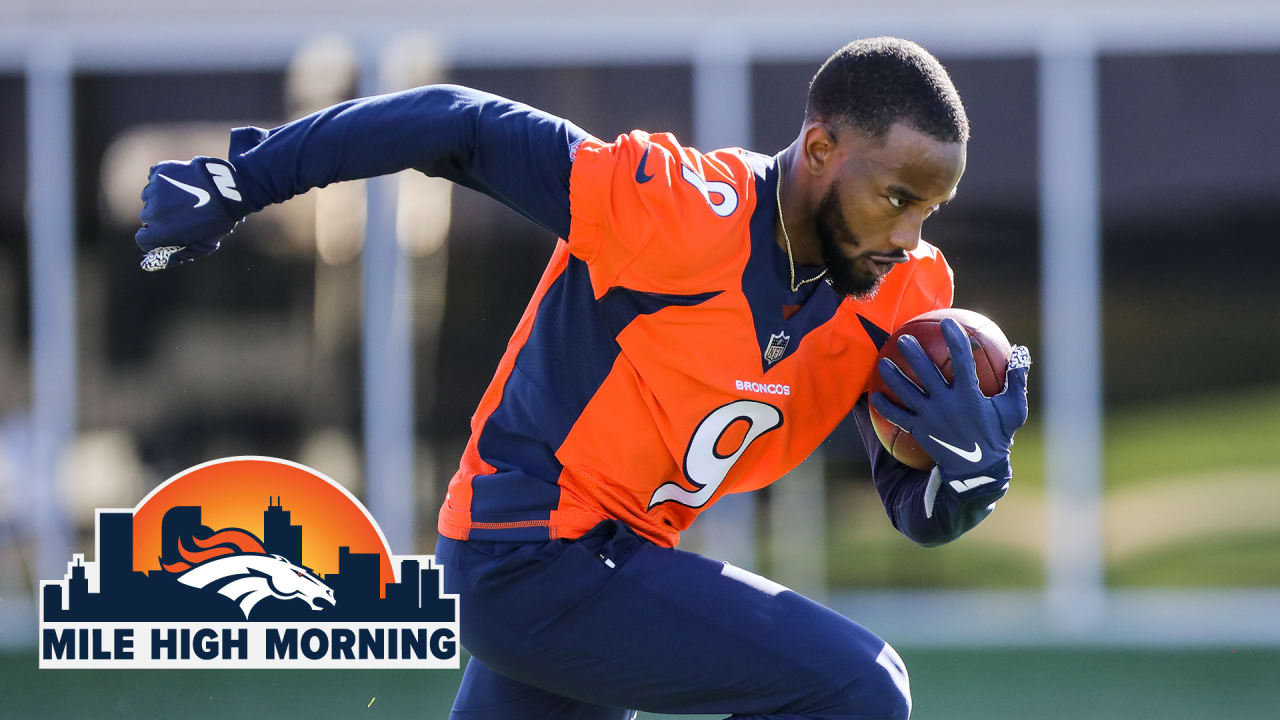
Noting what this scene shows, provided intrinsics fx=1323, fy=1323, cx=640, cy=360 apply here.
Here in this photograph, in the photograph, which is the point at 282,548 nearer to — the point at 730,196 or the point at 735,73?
the point at 730,196

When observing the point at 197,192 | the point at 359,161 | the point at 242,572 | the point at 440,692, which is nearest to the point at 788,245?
the point at 359,161

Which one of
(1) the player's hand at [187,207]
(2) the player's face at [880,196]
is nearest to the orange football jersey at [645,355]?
(2) the player's face at [880,196]

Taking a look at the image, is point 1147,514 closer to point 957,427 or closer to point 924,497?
point 924,497

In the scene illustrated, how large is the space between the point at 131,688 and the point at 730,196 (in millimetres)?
3591

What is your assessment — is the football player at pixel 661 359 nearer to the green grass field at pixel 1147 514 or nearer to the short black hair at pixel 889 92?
the short black hair at pixel 889 92

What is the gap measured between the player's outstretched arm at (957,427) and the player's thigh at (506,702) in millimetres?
750

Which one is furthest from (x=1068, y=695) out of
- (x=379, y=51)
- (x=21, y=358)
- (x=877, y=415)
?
(x=21, y=358)

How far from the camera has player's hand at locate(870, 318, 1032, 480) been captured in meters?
2.38

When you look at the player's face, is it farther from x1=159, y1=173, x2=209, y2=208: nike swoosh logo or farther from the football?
x1=159, y1=173, x2=209, y2=208: nike swoosh logo

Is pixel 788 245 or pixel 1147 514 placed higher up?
pixel 788 245

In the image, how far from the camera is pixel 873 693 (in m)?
2.19

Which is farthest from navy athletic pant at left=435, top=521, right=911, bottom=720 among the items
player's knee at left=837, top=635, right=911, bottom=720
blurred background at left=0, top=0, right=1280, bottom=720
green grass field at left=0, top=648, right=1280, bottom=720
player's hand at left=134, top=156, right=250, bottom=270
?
blurred background at left=0, top=0, right=1280, bottom=720

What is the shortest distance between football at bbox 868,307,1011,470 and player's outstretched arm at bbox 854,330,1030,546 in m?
0.03

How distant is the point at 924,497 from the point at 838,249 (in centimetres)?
51
